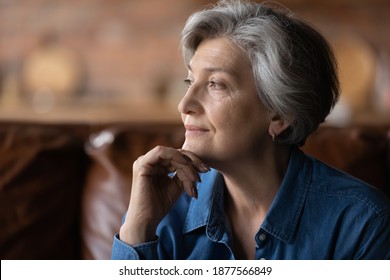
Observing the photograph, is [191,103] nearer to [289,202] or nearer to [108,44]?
[289,202]

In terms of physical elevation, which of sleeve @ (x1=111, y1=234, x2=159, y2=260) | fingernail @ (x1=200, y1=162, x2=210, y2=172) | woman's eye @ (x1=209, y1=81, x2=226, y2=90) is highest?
woman's eye @ (x1=209, y1=81, x2=226, y2=90)

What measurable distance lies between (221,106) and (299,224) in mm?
267

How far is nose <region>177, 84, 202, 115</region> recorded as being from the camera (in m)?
1.13

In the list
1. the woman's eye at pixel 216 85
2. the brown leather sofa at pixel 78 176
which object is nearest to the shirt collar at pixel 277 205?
the woman's eye at pixel 216 85

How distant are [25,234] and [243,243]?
0.59 meters

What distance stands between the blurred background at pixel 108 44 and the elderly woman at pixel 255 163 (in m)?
2.88

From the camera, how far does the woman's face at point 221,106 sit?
45.1 inches

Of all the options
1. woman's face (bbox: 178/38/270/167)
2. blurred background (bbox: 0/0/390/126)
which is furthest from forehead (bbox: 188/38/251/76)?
blurred background (bbox: 0/0/390/126)

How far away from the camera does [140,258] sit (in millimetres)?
1170

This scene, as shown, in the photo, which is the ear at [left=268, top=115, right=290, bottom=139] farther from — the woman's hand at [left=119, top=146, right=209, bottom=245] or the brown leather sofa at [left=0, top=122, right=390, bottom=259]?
the brown leather sofa at [left=0, top=122, right=390, bottom=259]

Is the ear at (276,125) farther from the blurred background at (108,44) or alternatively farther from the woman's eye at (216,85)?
the blurred background at (108,44)

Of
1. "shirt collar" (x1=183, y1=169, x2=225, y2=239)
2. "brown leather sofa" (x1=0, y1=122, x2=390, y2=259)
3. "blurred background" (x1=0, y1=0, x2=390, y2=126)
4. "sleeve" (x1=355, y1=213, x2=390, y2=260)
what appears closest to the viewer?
"sleeve" (x1=355, y1=213, x2=390, y2=260)
